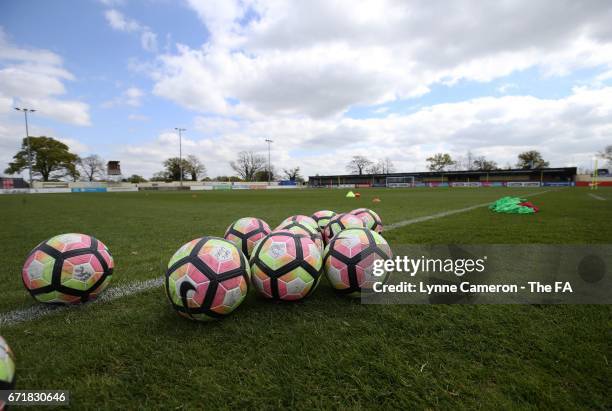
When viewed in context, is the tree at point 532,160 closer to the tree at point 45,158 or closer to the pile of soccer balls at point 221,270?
the pile of soccer balls at point 221,270

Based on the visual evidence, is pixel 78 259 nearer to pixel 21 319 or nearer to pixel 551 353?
pixel 21 319

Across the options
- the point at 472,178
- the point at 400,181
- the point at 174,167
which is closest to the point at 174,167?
the point at 174,167

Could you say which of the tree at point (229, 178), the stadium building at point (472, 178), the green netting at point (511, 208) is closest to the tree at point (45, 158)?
the tree at point (229, 178)

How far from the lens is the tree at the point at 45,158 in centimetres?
6359

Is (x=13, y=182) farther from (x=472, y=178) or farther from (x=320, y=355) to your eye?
(x=472, y=178)

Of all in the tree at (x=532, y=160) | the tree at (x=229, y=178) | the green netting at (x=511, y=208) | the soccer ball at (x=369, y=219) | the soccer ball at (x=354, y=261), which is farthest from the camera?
the tree at (x=229, y=178)

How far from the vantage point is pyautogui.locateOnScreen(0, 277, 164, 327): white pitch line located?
9.30 feet

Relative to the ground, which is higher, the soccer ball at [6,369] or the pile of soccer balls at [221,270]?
the pile of soccer balls at [221,270]

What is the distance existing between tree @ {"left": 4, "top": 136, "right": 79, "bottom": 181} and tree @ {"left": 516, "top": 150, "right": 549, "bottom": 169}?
11609 cm

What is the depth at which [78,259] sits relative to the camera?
305cm

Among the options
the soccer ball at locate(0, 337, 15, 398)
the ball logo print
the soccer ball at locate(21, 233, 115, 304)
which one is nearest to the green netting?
the ball logo print

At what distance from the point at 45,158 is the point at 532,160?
121m

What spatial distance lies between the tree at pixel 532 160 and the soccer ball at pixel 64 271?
103426 mm

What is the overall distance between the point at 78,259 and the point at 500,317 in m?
4.06
